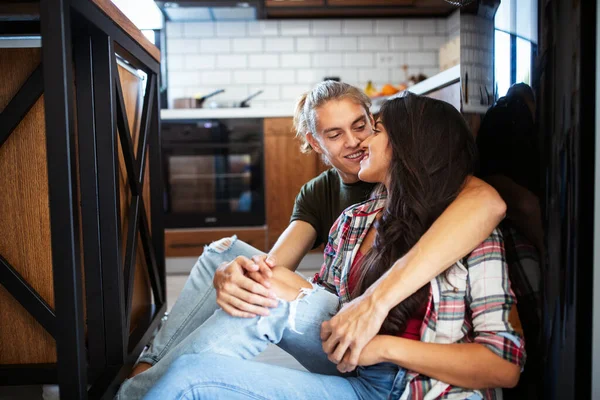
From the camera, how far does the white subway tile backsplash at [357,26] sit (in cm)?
422

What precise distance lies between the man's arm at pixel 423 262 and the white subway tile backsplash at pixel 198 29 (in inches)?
138

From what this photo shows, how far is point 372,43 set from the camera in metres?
4.24

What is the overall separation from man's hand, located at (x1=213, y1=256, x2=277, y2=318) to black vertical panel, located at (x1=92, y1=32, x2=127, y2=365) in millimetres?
359

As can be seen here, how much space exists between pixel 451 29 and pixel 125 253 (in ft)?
11.1

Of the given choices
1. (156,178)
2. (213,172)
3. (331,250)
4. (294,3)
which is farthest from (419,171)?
(294,3)

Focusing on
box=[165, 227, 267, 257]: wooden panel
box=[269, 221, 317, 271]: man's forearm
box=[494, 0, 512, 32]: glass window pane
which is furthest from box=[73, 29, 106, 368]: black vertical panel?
box=[165, 227, 267, 257]: wooden panel

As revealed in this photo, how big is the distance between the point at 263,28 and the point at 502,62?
11.0 feet

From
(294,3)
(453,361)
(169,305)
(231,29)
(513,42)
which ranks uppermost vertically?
(294,3)

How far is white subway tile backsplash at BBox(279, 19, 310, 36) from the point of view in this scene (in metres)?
4.19

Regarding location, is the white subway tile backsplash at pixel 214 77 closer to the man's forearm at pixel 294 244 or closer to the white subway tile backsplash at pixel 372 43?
the white subway tile backsplash at pixel 372 43

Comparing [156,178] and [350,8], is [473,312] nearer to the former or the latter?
[156,178]

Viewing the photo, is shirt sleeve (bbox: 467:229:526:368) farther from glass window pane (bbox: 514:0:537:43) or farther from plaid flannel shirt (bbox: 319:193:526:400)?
glass window pane (bbox: 514:0:537:43)

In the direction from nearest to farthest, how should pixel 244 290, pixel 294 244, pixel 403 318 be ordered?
pixel 403 318 → pixel 244 290 → pixel 294 244

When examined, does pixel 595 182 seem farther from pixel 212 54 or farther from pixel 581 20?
pixel 212 54
